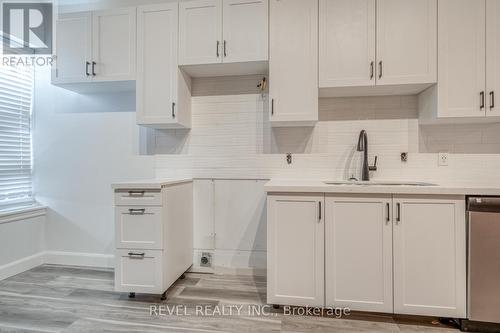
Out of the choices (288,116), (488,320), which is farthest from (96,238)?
(488,320)

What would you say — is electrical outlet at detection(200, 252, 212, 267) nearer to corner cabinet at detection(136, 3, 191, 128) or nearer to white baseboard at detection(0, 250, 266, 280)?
white baseboard at detection(0, 250, 266, 280)

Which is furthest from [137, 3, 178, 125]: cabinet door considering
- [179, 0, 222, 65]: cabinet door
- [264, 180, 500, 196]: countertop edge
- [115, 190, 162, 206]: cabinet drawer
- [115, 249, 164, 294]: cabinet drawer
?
[264, 180, 500, 196]: countertop edge

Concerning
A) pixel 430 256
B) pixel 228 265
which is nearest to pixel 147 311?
pixel 228 265

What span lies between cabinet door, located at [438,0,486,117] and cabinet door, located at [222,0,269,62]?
4.32ft

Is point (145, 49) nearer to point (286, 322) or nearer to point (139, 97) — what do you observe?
point (139, 97)

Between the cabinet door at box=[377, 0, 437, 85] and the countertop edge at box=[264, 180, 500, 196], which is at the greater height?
the cabinet door at box=[377, 0, 437, 85]

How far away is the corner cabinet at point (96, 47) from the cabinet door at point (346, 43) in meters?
1.64

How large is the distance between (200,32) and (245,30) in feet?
1.28

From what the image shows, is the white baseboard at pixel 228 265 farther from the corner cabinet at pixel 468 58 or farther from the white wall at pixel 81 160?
the corner cabinet at pixel 468 58

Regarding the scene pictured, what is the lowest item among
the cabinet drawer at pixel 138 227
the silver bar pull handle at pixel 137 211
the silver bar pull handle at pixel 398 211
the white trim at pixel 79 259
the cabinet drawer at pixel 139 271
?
the white trim at pixel 79 259

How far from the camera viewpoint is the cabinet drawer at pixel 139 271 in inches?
84.4

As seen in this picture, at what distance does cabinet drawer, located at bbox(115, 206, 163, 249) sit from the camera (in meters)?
2.14

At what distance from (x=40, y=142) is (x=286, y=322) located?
9.94ft

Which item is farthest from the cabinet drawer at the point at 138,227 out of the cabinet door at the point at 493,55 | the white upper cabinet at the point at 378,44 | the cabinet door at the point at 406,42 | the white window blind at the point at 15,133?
the cabinet door at the point at 493,55
